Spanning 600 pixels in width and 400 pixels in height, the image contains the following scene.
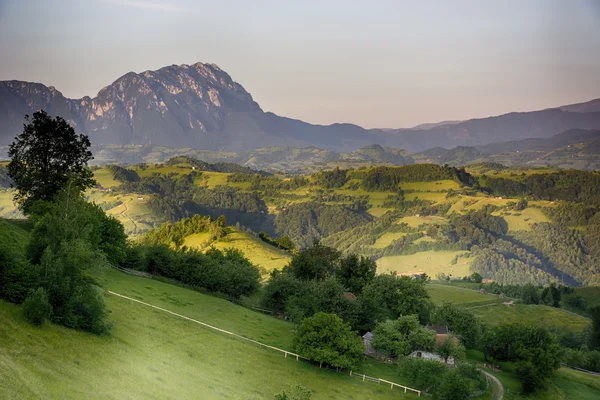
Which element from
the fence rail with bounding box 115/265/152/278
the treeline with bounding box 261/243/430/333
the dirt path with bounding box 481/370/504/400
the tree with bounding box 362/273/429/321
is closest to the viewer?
the dirt path with bounding box 481/370/504/400

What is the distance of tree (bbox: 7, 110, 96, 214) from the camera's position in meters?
64.7

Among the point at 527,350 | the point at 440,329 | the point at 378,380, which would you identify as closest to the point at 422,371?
the point at 378,380

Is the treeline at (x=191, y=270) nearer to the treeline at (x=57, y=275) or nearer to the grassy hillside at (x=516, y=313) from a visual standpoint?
the treeline at (x=57, y=275)

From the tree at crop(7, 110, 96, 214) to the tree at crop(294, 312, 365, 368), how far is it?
3394 centimetres

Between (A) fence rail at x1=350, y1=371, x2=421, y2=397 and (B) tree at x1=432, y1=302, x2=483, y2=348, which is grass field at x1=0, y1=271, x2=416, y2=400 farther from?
(B) tree at x1=432, y1=302, x2=483, y2=348

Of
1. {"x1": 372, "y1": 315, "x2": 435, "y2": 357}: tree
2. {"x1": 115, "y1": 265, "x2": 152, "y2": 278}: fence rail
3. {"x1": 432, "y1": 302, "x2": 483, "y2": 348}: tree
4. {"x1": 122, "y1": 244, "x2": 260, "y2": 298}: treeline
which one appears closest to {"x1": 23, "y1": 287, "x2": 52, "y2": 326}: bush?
{"x1": 115, "y1": 265, "x2": 152, "y2": 278}: fence rail

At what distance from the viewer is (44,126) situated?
65.2 m

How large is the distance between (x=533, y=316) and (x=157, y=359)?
120107mm

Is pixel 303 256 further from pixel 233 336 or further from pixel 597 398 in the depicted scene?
pixel 597 398

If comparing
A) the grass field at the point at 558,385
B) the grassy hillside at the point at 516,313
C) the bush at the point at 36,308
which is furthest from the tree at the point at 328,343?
the grassy hillside at the point at 516,313

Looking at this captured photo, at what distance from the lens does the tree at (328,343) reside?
179 feet

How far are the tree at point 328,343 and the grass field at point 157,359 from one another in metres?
1.59

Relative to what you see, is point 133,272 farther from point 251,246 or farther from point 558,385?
point 251,246

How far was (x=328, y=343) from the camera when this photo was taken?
184 ft
